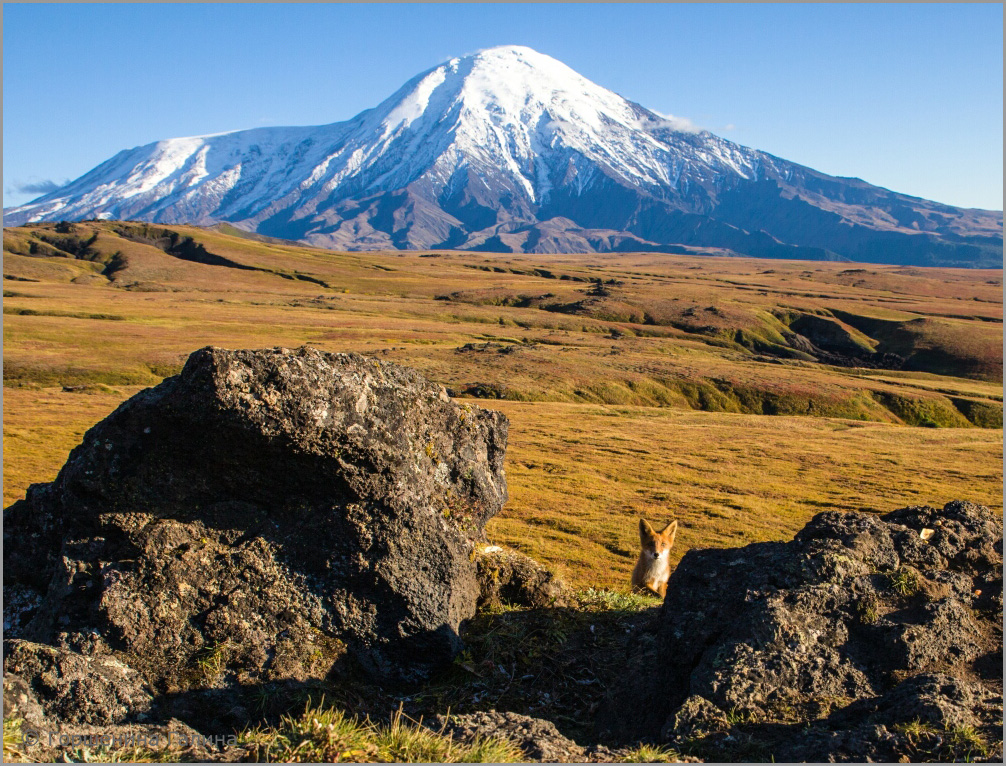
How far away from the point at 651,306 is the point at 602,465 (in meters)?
103

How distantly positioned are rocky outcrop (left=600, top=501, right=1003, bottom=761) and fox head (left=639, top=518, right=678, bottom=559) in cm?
334

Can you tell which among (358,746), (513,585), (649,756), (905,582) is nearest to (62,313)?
(513,585)

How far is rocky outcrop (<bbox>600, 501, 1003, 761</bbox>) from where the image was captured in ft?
22.6

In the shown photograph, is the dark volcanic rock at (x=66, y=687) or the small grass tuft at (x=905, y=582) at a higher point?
the small grass tuft at (x=905, y=582)

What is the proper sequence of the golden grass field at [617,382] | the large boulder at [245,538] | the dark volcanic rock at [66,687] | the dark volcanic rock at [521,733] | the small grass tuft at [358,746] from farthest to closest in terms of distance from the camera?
the golden grass field at [617,382], the large boulder at [245,538], the dark volcanic rock at [66,687], the dark volcanic rock at [521,733], the small grass tuft at [358,746]

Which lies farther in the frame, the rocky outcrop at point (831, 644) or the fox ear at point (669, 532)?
the fox ear at point (669, 532)

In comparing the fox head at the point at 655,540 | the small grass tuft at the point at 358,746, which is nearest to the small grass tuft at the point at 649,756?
the small grass tuft at the point at 358,746

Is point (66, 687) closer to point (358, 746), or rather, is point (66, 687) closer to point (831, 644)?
point (358, 746)

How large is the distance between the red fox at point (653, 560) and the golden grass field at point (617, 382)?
15.7 ft

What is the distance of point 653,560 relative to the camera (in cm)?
1341

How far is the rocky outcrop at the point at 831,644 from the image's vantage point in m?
6.90

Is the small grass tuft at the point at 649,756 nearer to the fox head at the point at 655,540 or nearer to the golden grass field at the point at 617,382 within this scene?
the fox head at the point at 655,540

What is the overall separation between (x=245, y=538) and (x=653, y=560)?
7555 mm

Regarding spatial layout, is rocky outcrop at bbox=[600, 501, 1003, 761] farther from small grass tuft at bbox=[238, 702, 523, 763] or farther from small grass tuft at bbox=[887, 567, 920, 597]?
small grass tuft at bbox=[238, 702, 523, 763]
